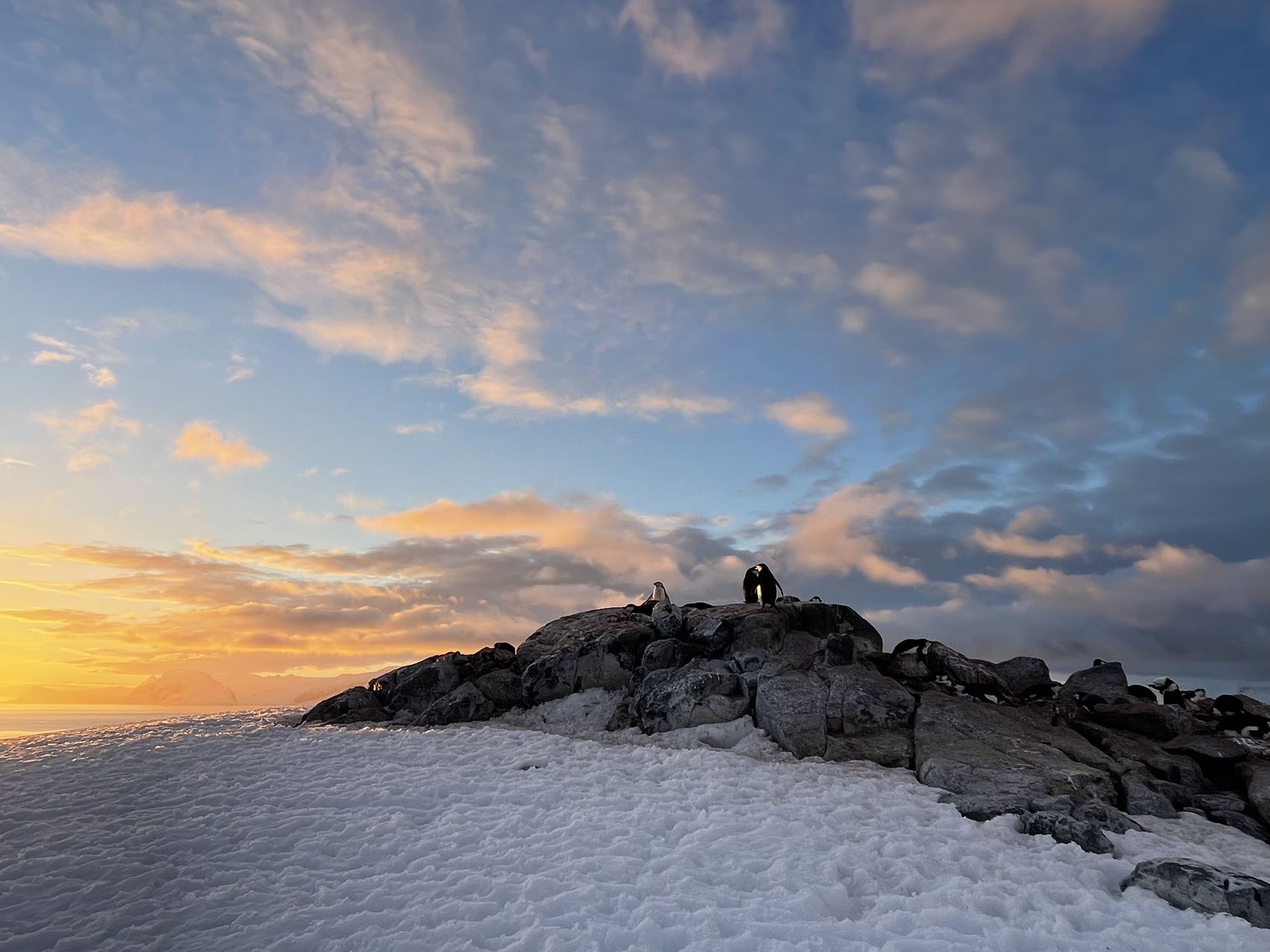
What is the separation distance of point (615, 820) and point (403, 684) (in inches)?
510

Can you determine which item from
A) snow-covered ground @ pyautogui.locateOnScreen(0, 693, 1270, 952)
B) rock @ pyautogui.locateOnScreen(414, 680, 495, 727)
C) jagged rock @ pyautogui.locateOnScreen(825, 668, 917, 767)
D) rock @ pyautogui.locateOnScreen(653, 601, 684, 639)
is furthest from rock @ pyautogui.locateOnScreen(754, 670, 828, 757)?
rock @ pyautogui.locateOnScreen(414, 680, 495, 727)

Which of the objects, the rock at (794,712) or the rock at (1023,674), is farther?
the rock at (1023,674)

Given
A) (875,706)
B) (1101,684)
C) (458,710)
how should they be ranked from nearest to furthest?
(875,706) < (1101,684) < (458,710)

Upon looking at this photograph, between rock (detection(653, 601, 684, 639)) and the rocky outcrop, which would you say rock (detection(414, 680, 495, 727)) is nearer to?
the rocky outcrop

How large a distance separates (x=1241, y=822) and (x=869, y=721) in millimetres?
7039

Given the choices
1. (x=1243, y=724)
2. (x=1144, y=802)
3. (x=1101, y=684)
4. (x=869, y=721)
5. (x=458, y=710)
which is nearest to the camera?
(x=1144, y=802)

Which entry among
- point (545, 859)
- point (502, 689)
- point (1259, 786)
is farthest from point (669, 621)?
point (1259, 786)

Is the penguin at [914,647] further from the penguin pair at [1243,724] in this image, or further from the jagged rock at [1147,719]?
the penguin pair at [1243,724]

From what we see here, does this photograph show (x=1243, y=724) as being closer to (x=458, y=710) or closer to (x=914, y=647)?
(x=914, y=647)

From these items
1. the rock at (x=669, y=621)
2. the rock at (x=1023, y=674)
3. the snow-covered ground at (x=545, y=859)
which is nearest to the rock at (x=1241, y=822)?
the snow-covered ground at (x=545, y=859)

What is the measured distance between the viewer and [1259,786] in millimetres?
14828

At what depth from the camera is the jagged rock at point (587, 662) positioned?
72.5 feet

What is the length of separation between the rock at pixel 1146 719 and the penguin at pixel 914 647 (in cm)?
433

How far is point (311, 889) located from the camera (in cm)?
1055
